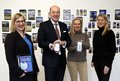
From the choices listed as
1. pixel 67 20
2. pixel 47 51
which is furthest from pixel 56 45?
pixel 67 20

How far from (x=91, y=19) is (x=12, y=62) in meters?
2.12

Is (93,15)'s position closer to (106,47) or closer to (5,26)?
(106,47)

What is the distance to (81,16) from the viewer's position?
13.7 ft

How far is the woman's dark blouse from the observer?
127 inches

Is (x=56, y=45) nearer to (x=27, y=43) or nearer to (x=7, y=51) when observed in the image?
(x=27, y=43)

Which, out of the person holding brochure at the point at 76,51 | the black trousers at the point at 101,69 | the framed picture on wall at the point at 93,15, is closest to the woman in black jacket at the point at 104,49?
the black trousers at the point at 101,69

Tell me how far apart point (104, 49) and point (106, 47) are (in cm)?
4

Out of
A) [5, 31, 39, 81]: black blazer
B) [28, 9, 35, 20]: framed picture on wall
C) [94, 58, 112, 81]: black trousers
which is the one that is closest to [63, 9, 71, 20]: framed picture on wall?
[28, 9, 35, 20]: framed picture on wall

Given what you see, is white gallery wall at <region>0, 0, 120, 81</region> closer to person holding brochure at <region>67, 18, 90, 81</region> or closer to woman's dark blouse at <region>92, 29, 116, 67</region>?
person holding brochure at <region>67, 18, 90, 81</region>

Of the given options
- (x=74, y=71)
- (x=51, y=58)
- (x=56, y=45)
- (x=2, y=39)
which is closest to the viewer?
(x=56, y=45)

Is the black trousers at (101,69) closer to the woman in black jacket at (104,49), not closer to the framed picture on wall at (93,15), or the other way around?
the woman in black jacket at (104,49)

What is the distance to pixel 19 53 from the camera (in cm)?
261

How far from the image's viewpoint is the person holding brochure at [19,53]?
2535 mm

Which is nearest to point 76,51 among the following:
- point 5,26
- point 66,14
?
point 66,14
